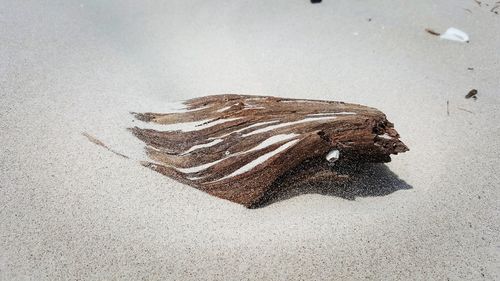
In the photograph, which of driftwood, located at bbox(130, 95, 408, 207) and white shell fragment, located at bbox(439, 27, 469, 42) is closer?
driftwood, located at bbox(130, 95, 408, 207)

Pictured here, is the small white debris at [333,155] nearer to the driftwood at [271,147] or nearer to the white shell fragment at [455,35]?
the driftwood at [271,147]

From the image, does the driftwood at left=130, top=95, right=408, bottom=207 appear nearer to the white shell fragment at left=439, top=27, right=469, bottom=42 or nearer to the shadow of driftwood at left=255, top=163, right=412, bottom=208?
the shadow of driftwood at left=255, top=163, right=412, bottom=208

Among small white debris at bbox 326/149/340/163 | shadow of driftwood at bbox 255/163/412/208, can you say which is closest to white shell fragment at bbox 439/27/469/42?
shadow of driftwood at bbox 255/163/412/208

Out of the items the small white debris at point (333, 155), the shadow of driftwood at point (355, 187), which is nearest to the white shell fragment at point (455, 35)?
the shadow of driftwood at point (355, 187)

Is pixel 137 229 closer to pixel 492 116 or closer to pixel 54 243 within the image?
pixel 54 243

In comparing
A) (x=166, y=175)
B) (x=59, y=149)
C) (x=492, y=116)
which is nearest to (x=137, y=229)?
(x=166, y=175)

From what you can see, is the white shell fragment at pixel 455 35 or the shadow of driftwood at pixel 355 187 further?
the white shell fragment at pixel 455 35
